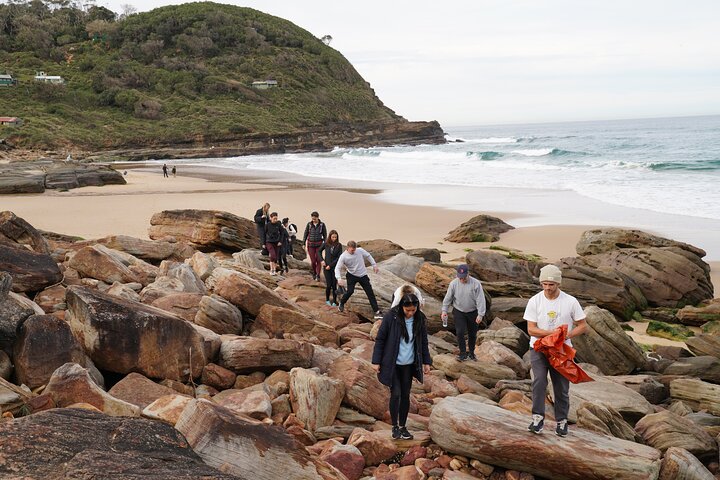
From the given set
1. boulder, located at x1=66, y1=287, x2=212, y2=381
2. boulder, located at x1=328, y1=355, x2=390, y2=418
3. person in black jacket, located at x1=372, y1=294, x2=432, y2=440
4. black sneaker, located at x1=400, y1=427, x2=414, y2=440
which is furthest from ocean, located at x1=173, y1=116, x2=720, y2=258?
boulder, located at x1=66, y1=287, x2=212, y2=381

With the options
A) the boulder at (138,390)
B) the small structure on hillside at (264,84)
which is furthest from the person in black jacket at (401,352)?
the small structure on hillside at (264,84)

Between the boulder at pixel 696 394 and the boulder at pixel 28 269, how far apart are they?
33.1ft

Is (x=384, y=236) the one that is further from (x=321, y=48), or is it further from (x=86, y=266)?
(x=321, y=48)

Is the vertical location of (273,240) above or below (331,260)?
above

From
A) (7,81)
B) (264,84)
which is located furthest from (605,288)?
(264,84)

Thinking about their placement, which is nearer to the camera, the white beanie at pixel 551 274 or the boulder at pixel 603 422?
→ the white beanie at pixel 551 274

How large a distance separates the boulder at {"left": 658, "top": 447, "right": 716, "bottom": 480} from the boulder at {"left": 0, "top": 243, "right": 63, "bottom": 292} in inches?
345

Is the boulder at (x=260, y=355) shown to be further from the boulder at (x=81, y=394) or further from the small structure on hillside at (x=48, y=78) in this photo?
the small structure on hillside at (x=48, y=78)

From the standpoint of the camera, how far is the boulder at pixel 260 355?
7.98 metres

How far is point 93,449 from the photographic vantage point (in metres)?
4.23

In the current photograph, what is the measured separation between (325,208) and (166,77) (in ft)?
275

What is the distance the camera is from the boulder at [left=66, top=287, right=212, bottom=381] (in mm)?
7215

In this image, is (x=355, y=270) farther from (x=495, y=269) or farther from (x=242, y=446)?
(x=242, y=446)

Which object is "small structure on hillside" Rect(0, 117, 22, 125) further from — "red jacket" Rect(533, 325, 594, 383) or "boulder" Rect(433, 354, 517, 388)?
"red jacket" Rect(533, 325, 594, 383)
